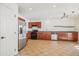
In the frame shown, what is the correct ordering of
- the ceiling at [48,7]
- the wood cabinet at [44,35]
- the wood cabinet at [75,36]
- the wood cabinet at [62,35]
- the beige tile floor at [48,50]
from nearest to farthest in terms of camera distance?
1. the beige tile floor at [48,50]
2. the ceiling at [48,7]
3. the wood cabinet at [75,36]
4. the wood cabinet at [62,35]
5. the wood cabinet at [44,35]

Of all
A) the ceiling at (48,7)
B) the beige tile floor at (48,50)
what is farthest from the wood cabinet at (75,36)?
the beige tile floor at (48,50)

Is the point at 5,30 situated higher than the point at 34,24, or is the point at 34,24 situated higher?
the point at 34,24

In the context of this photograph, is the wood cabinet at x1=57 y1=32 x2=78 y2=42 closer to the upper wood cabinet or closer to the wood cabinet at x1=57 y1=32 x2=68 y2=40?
the wood cabinet at x1=57 y1=32 x2=68 y2=40

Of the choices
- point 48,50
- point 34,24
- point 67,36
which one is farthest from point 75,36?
point 48,50

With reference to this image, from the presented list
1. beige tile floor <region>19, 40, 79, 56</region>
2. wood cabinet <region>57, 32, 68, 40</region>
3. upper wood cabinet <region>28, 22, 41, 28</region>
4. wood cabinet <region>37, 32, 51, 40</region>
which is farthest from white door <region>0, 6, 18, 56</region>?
upper wood cabinet <region>28, 22, 41, 28</region>

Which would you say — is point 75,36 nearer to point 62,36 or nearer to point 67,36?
point 67,36

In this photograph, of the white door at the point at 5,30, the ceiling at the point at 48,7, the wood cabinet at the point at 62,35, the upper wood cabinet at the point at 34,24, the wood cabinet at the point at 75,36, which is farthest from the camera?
the upper wood cabinet at the point at 34,24

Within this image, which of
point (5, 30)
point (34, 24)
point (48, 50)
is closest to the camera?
point (5, 30)

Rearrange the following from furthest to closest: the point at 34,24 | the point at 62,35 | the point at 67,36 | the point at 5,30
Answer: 1. the point at 34,24
2. the point at 62,35
3. the point at 67,36
4. the point at 5,30

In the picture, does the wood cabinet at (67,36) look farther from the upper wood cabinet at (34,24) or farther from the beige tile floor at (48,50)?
the beige tile floor at (48,50)

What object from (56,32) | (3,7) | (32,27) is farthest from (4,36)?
(32,27)

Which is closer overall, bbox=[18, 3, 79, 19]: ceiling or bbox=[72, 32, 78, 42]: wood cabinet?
bbox=[18, 3, 79, 19]: ceiling

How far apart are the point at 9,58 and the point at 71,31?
1057 centimetres

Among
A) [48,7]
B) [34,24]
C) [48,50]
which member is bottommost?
[48,50]
